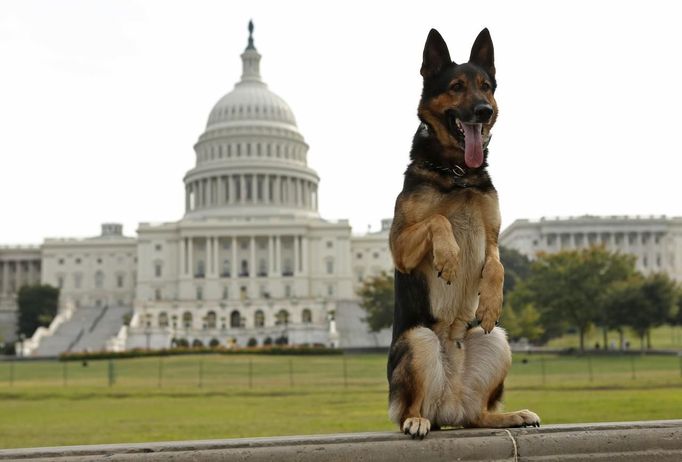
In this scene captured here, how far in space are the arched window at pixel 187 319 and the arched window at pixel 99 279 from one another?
35436mm

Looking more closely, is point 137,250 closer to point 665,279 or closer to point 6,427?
point 665,279

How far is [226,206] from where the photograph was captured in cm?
13138

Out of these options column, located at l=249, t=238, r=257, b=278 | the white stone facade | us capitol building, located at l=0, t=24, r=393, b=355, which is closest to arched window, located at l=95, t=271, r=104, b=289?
the white stone facade

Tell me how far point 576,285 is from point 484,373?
211 feet

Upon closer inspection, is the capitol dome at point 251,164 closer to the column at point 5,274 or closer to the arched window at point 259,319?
the arched window at point 259,319

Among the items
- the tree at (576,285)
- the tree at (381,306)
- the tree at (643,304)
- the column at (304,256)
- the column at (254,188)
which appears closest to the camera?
the tree at (643,304)

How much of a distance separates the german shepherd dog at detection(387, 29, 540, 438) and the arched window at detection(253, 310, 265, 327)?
3875 inches

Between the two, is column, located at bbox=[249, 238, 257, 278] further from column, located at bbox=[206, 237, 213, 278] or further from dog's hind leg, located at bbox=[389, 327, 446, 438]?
dog's hind leg, located at bbox=[389, 327, 446, 438]

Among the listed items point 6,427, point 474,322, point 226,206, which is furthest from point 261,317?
point 474,322

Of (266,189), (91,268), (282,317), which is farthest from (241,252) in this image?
(91,268)

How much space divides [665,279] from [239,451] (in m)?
64.5

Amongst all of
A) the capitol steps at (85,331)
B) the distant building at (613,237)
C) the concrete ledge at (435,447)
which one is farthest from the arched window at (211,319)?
the concrete ledge at (435,447)

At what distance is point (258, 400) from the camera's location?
3116 centimetres

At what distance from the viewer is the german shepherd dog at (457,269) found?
5.64m
